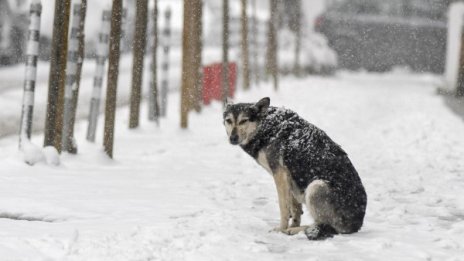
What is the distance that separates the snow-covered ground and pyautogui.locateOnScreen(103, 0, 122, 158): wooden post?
22cm

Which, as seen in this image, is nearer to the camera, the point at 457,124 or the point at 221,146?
the point at 221,146

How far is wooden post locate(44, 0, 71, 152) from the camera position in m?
8.44

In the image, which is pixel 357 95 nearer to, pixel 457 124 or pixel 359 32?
pixel 457 124

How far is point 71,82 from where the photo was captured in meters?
9.27

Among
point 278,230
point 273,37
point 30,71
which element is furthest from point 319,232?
point 273,37

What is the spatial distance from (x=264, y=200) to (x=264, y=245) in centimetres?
199

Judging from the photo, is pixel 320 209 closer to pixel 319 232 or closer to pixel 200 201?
pixel 319 232

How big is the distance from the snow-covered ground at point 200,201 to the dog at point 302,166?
0.59 feet

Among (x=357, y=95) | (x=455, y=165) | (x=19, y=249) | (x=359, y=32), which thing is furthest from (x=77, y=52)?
(x=359, y=32)

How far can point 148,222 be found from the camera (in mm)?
6117

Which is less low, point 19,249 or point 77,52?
point 77,52

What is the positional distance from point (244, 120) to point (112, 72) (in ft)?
11.1

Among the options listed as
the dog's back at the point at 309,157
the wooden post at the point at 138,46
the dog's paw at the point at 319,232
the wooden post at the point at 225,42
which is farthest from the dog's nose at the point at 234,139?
the wooden post at the point at 225,42

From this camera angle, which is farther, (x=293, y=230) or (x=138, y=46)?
(x=138, y=46)
